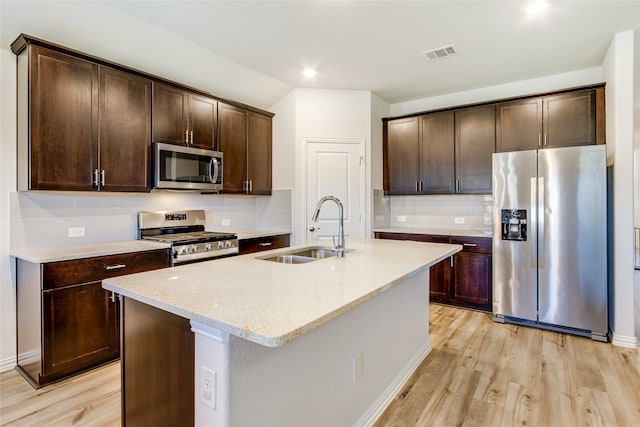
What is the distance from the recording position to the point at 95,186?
105 inches

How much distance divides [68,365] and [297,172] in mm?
2808

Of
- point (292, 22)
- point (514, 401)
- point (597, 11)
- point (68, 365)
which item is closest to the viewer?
point (514, 401)

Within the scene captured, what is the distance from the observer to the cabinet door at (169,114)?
10.1 ft

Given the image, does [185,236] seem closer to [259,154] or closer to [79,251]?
[79,251]

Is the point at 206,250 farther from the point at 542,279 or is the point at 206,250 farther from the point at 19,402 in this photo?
the point at 542,279

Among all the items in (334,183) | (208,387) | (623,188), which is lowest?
(208,387)

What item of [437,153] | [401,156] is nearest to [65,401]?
[401,156]

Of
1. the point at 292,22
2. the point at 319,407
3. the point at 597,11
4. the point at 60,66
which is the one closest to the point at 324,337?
the point at 319,407

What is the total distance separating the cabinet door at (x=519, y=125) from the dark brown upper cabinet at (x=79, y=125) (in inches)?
143

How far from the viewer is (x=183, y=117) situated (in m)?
3.30

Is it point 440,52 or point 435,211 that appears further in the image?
point 435,211

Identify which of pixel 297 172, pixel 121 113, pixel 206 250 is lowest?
pixel 206 250

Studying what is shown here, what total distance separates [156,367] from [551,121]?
4.06 metres

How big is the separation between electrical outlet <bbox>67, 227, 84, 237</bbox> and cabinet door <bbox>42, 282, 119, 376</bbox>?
662 millimetres
